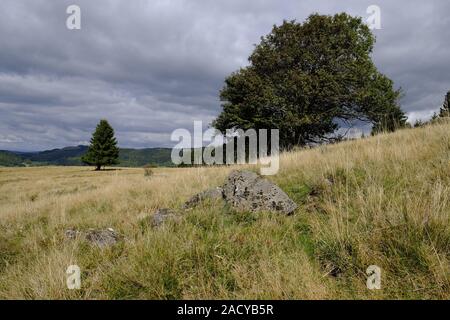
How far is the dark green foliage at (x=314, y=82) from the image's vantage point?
18.4m

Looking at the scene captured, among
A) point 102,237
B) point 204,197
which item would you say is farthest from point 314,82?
point 102,237

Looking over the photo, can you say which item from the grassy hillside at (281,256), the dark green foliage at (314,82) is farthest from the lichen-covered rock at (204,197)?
the dark green foliage at (314,82)

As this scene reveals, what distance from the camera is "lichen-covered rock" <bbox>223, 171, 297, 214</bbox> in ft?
16.9

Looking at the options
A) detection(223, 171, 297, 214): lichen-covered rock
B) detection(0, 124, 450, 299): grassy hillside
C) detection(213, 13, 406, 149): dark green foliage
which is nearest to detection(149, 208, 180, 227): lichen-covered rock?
detection(0, 124, 450, 299): grassy hillside

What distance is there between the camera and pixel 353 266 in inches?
121

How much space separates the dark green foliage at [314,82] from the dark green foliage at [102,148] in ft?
153

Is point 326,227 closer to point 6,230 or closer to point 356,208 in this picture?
point 356,208

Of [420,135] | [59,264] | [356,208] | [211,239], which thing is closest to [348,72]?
[420,135]

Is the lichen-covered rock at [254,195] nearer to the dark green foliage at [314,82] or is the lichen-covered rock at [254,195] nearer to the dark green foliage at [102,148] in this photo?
the dark green foliage at [314,82]

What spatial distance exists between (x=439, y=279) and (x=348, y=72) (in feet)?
60.9

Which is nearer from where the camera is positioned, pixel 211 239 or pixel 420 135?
pixel 211 239

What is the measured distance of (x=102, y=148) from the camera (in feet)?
195

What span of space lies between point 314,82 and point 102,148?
52.1 metres
